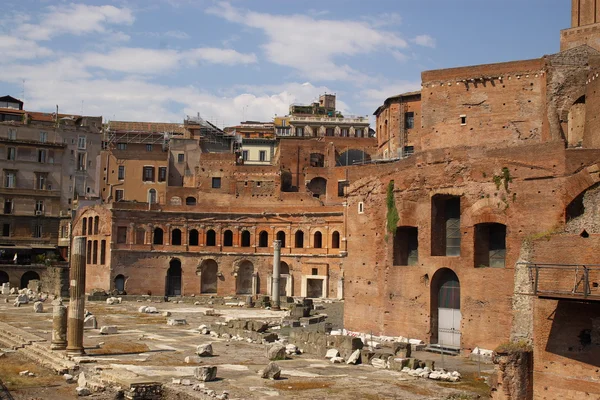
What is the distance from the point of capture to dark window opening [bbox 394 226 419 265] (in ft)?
90.7

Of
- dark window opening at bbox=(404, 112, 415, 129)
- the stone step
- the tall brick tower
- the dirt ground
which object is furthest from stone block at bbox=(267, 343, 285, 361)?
dark window opening at bbox=(404, 112, 415, 129)

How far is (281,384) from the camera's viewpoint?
19250 millimetres

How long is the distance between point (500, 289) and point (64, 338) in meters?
13.6

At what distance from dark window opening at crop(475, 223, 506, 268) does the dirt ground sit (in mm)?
3199

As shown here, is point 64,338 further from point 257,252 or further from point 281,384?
point 257,252

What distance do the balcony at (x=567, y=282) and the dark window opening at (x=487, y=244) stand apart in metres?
7.25

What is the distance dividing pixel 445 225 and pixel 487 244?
2.23 m

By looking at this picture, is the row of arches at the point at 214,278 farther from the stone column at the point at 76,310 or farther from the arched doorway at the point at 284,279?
the stone column at the point at 76,310

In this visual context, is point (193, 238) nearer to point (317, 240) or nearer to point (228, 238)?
point (228, 238)

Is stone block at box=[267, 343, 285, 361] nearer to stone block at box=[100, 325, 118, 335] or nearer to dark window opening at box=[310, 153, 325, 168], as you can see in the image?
stone block at box=[100, 325, 118, 335]

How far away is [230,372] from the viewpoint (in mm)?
20969

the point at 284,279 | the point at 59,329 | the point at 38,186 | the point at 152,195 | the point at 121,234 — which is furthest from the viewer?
the point at 152,195

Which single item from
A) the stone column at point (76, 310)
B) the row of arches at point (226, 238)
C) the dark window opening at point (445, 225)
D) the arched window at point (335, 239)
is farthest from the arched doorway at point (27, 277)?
the dark window opening at point (445, 225)

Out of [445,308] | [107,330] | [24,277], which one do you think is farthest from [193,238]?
[445,308]
